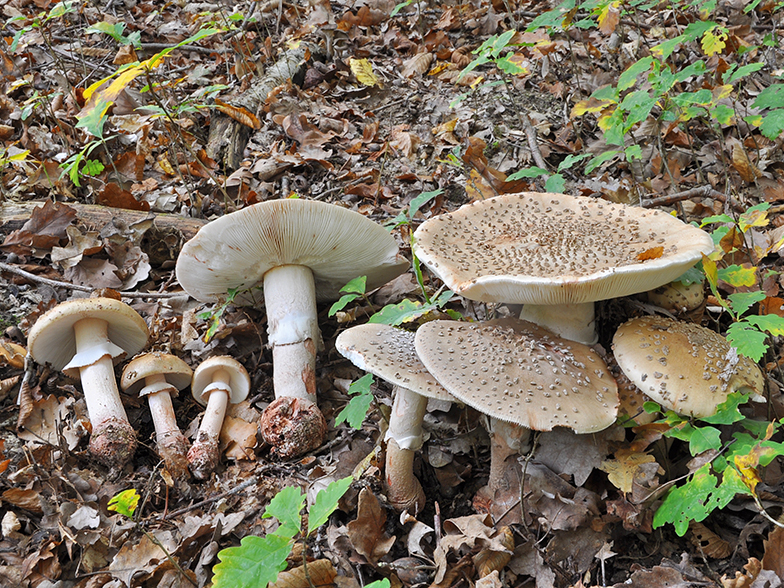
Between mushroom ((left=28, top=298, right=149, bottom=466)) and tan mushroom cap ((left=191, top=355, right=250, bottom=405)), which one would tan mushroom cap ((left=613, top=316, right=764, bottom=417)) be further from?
mushroom ((left=28, top=298, right=149, bottom=466))

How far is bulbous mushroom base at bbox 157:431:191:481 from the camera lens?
3.24 meters

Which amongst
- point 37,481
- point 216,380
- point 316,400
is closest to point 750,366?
point 316,400

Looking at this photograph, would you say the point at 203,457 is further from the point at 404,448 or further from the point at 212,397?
the point at 404,448

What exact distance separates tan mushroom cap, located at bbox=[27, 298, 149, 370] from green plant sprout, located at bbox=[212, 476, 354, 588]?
1977 mm

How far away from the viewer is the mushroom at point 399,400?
2623 millimetres

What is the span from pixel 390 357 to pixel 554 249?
90cm

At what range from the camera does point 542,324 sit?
2855 millimetres

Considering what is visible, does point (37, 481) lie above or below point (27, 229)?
below

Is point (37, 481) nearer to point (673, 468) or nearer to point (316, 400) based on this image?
point (316, 400)

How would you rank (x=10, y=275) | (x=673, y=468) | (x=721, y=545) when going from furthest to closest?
(x=10, y=275), (x=673, y=468), (x=721, y=545)

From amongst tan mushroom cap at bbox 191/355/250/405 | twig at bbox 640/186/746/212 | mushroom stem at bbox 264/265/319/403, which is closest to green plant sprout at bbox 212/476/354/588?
mushroom stem at bbox 264/265/319/403

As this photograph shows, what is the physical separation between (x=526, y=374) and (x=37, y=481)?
2639 mm

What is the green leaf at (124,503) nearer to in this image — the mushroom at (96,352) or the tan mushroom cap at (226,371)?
the mushroom at (96,352)

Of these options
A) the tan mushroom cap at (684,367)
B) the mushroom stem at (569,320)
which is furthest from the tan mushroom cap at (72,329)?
the tan mushroom cap at (684,367)
